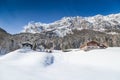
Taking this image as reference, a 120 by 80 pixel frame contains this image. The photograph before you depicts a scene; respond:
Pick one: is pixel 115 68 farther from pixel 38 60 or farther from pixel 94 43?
pixel 94 43

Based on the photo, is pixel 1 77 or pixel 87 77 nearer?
pixel 1 77

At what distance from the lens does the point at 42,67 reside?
32.3 metres

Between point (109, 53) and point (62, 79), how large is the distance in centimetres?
1594

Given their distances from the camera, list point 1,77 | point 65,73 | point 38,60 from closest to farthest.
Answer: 1. point 1,77
2. point 65,73
3. point 38,60

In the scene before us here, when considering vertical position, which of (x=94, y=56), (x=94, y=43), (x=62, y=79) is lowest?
(x=62, y=79)

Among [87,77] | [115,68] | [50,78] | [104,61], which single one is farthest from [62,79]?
[104,61]

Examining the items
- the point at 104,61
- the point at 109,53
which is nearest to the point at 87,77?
the point at 104,61

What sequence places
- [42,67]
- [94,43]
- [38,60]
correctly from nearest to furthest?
1. [42,67]
2. [38,60]
3. [94,43]

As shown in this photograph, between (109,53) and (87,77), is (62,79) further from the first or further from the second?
(109,53)

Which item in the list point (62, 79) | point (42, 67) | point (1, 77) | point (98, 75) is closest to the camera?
point (1, 77)

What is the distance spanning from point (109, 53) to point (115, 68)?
8.61 m

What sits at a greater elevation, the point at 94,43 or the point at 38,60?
the point at 94,43

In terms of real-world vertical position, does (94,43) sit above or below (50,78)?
above

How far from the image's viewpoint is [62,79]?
2380 centimetres
